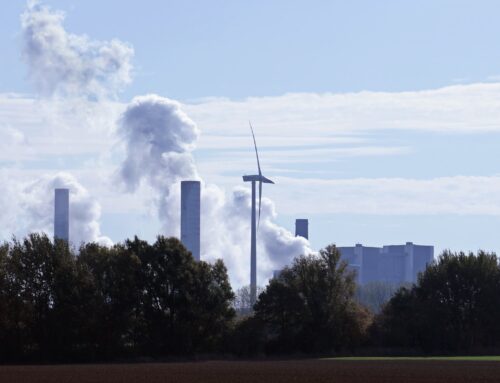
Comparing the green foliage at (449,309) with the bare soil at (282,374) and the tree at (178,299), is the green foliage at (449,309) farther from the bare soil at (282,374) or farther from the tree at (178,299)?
the bare soil at (282,374)

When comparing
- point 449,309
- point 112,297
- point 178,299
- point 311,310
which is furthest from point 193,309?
point 449,309

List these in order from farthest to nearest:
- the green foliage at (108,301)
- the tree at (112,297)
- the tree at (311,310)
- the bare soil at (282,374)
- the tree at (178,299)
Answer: the tree at (311,310)
the tree at (178,299)
the tree at (112,297)
the green foliage at (108,301)
the bare soil at (282,374)

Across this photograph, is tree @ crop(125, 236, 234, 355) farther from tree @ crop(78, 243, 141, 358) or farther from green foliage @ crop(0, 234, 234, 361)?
tree @ crop(78, 243, 141, 358)

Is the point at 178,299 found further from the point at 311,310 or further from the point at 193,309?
the point at 311,310

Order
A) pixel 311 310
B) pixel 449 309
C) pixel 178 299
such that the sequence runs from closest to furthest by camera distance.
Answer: pixel 178 299, pixel 311 310, pixel 449 309

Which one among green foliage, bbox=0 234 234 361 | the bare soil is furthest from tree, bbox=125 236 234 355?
the bare soil

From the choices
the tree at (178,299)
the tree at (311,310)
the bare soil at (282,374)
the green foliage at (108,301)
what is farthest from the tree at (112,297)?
the bare soil at (282,374)
